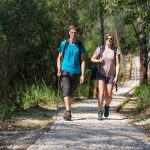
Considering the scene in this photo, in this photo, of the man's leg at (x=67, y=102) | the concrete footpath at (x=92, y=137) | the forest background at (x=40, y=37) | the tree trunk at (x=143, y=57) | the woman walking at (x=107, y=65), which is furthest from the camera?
the tree trunk at (x=143, y=57)

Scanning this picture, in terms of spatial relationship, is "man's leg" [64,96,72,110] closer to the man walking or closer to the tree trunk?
the man walking

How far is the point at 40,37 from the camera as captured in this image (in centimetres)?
2445

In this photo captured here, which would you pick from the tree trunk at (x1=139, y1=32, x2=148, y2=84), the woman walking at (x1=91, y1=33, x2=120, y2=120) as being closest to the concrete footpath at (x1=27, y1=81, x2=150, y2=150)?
the woman walking at (x1=91, y1=33, x2=120, y2=120)

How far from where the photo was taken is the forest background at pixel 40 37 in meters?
14.0

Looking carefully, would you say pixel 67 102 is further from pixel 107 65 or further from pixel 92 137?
pixel 92 137

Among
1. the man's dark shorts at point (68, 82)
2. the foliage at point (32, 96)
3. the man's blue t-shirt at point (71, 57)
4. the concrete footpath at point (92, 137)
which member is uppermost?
the man's blue t-shirt at point (71, 57)

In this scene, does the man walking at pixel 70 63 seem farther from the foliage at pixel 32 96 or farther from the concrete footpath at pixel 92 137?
the foliage at pixel 32 96

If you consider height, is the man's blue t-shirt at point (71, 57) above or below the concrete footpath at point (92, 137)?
above

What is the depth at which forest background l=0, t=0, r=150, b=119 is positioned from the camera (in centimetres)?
1398

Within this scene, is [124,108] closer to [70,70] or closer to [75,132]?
[70,70]

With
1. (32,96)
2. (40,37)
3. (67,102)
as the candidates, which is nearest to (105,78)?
(67,102)

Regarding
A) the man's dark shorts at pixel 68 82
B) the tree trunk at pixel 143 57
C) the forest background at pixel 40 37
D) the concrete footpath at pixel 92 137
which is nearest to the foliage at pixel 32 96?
the forest background at pixel 40 37

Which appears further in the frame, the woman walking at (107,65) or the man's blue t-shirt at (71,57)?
the woman walking at (107,65)

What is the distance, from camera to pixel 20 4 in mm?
15086
